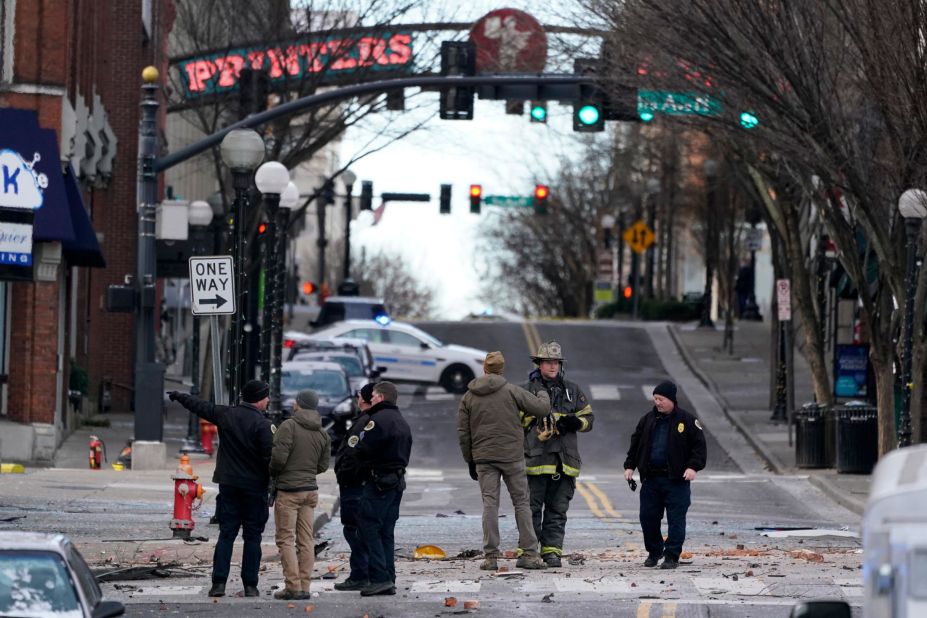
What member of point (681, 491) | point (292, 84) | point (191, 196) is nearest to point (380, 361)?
point (292, 84)

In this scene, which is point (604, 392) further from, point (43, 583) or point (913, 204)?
point (43, 583)

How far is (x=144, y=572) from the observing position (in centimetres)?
1407

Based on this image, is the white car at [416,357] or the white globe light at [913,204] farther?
the white car at [416,357]

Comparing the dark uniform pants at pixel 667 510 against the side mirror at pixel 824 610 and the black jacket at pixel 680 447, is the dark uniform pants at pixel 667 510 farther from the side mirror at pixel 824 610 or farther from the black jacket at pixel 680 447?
the side mirror at pixel 824 610

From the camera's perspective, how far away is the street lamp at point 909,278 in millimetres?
21047

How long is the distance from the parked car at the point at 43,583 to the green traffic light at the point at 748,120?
16418 mm

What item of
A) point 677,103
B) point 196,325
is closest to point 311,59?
point 196,325

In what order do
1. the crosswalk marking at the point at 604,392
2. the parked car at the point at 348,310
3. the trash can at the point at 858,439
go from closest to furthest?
the trash can at the point at 858,439
the crosswalk marking at the point at 604,392
the parked car at the point at 348,310

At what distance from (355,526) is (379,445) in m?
0.87

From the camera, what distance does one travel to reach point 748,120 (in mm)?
23406

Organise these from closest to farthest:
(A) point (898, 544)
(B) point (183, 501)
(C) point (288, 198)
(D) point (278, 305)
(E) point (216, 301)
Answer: (A) point (898, 544)
(B) point (183, 501)
(E) point (216, 301)
(D) point (278, 305)
(C) point (288, 198)

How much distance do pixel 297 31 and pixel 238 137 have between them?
17.0m

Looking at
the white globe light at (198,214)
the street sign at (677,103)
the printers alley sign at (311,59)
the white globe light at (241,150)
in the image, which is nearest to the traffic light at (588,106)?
the street sign at (677,103)

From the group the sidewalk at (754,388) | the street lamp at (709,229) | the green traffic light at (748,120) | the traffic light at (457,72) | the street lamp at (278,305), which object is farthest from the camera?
the street lamp at (709,229)
